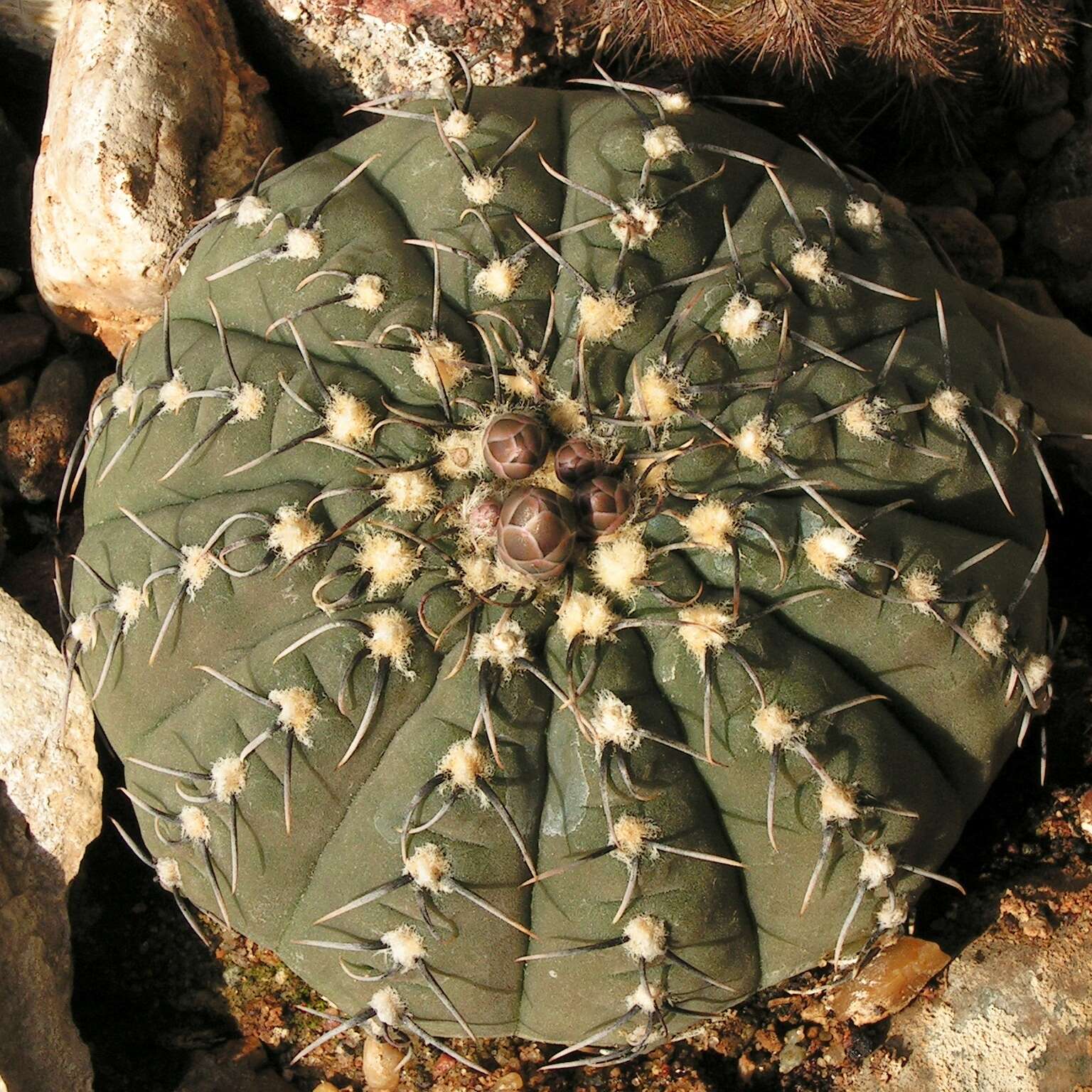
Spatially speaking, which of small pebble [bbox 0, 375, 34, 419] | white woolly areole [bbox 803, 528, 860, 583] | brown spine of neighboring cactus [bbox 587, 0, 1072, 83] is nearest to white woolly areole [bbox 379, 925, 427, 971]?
white woolly areole [bbox 803, 528, 860, 583]

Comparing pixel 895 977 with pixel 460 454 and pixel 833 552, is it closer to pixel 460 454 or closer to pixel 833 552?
pixel 833 552

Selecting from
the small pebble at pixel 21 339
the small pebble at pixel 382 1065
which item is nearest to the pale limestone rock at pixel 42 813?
the small pebble at pixel 382 1065

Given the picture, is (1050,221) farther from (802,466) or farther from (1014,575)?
(802,466)

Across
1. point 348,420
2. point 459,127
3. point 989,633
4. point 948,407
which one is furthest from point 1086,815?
point 459,127

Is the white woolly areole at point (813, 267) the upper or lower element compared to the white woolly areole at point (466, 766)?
upper

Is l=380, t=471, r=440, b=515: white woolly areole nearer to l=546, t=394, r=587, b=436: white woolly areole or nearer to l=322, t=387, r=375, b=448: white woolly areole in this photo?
l=322, t=387, r=375, b=448: white woolly areole

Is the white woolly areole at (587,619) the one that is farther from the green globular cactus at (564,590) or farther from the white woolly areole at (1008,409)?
the white woolly areole at (1008,409)

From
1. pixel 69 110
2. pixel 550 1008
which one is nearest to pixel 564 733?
pixel 550 1008
